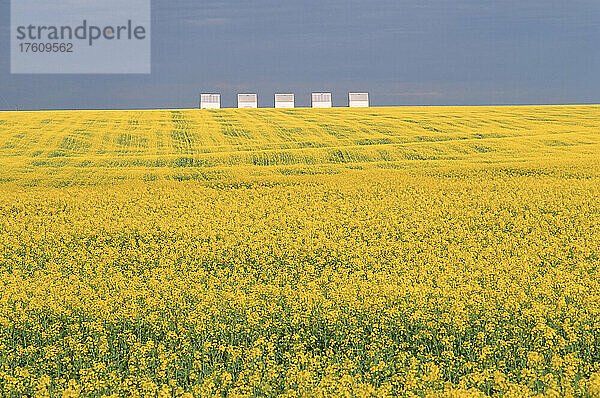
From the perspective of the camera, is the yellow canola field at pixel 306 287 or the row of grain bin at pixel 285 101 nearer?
the yellow canola field at pixel 306 287

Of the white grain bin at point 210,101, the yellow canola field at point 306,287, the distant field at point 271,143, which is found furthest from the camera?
the white grain bin at point 210,101

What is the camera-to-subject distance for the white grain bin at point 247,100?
230ft

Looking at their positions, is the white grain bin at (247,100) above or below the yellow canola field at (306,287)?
above

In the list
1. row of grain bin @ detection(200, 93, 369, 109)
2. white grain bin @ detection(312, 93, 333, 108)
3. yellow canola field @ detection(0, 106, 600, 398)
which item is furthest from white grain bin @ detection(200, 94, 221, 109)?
yellow canola field @ detection(0, 106, 600, 398)

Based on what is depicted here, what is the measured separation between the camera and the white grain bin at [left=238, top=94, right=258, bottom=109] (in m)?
70.1

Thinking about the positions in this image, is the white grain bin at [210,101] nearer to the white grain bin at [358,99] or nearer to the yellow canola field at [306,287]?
the white grain bin at [358,99]

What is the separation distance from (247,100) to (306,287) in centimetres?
6076

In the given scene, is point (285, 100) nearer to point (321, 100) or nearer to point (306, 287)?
point (321, 100)

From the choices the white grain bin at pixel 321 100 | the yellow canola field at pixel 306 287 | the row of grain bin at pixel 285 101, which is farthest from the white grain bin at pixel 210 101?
the yellow canola field at pixel 306 287

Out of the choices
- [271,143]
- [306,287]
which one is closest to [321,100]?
[271,143]

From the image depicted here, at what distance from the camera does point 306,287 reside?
36.4 feet

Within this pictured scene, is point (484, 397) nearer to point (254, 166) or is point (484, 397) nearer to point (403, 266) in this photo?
point (403, 266)

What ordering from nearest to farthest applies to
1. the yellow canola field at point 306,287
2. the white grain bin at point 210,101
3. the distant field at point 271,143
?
the yellow canola field at point 306,287 → the distant field at point 271,143 → the white grain bin at point 210,101

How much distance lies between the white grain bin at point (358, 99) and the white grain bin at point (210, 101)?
14.4m
